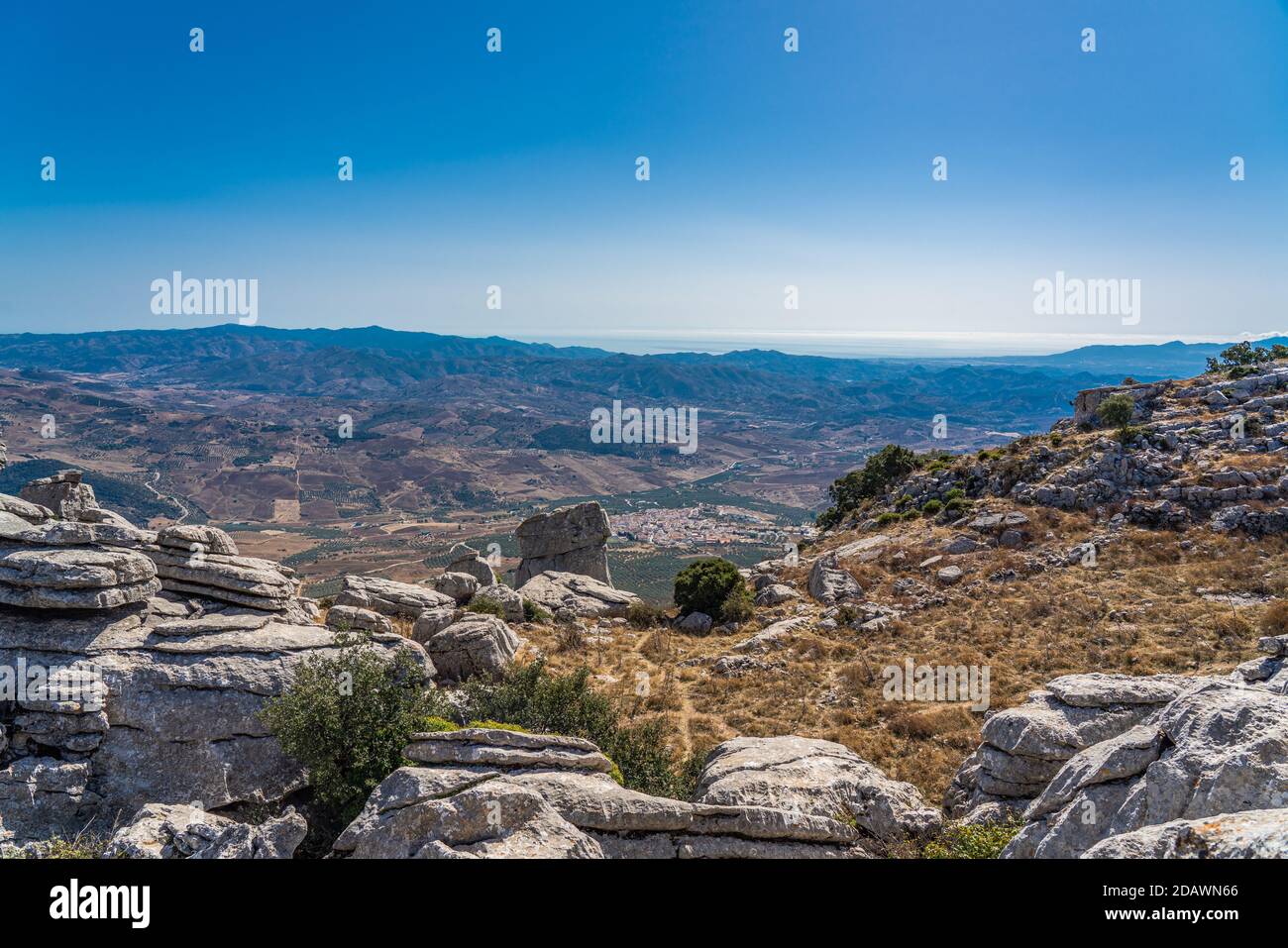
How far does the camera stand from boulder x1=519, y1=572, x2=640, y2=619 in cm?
3453

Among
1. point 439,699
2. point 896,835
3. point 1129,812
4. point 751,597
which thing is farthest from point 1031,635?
point 439,699

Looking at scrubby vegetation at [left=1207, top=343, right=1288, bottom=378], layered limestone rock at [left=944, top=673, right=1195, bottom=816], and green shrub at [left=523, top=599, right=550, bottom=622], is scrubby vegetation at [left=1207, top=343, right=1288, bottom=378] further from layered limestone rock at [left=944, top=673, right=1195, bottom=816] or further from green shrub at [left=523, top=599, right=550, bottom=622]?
green shrub at [left=523, top=599, right=550, bottom=622]

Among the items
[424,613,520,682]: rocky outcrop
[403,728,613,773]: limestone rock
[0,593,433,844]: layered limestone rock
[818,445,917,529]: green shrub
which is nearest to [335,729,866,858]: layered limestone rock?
[403,728,613,773]: limestone rock

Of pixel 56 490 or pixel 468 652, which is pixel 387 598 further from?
pixel 56 490

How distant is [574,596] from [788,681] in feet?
53.4

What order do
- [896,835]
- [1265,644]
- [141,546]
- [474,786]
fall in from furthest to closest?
1. [141,546]
2. [1265,644]
3. [896,835]
4. [474,786]

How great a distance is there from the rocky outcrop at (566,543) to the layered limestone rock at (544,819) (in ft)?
111

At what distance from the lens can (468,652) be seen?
836 inches

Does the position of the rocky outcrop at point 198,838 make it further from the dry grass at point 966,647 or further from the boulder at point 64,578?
the dry grass at point 966,647

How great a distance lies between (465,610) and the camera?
27281 mm

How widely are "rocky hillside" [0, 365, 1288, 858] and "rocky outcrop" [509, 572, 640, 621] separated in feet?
0.75

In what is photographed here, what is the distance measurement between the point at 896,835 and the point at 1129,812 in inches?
160
